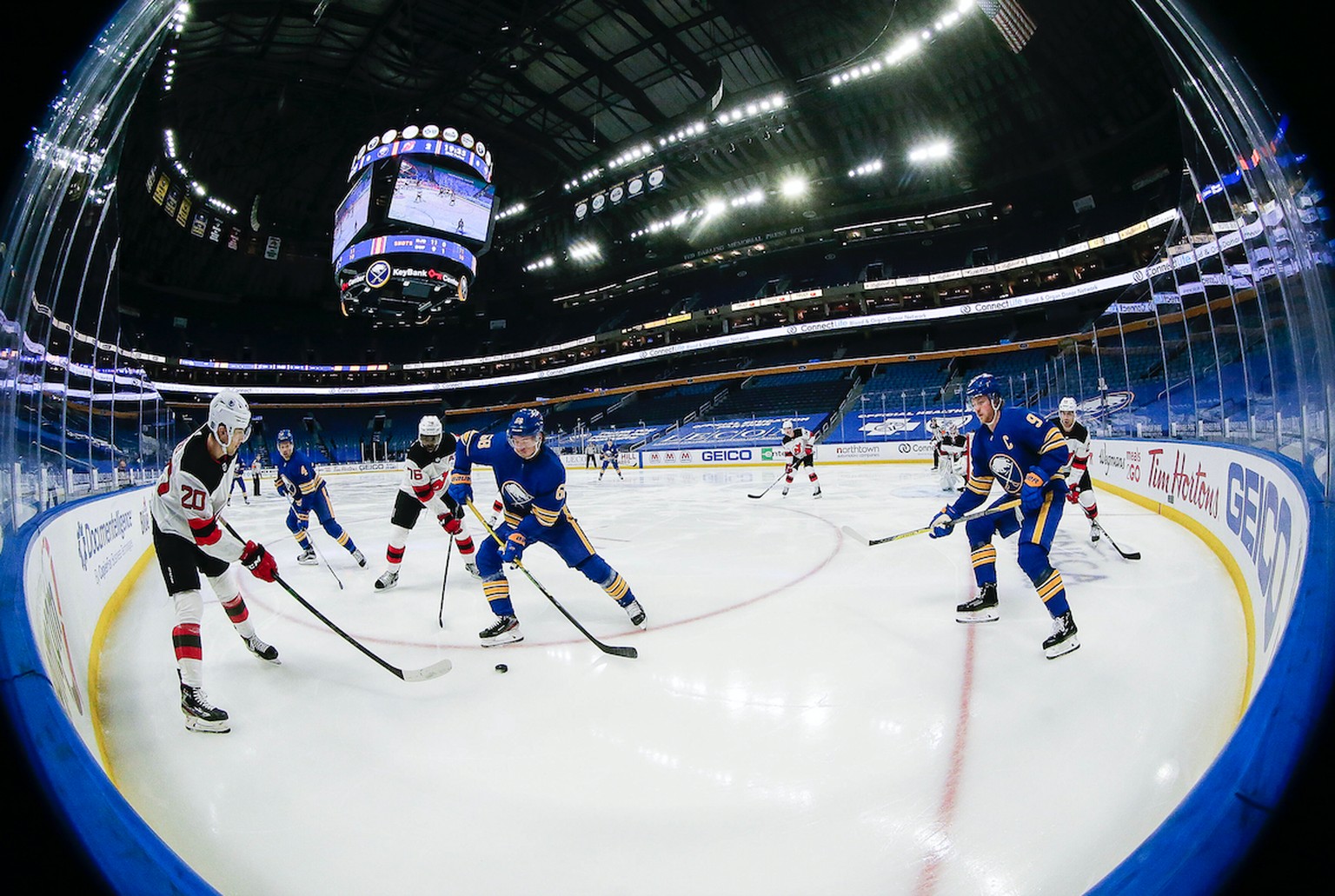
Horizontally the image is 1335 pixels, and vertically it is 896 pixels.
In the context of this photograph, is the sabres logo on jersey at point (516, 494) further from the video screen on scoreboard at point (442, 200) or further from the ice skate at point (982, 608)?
the video screen on scoreboard at point (442, 200)

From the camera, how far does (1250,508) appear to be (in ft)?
10.8

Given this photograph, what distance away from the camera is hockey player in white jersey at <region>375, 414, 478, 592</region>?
4769 millimetres

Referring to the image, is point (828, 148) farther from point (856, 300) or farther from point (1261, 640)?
point (1261, 640)

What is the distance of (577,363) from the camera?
40.6 meters

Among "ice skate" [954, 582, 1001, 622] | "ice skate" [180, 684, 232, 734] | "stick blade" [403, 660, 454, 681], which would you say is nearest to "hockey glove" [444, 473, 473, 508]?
"stick blade" [403, 660, 454, 681]

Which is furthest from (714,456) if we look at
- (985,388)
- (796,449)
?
(985,388)

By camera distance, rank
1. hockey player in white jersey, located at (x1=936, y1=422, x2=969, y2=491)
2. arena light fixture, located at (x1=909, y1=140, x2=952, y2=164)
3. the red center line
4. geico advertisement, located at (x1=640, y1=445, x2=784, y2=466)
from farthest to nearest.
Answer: arena light fixture, located at (x1=909, y1=140, x2=952, y2=164) → geico advertisement, located at (x1=640, y1=445, x2=784, y2=466) → hockey player in white jersey, located at (x1=936, y1=422, x2=969, y2=491) → the red center line

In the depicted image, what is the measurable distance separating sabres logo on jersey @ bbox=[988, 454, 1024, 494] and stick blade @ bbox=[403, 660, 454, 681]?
3375mm

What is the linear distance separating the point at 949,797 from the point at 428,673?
92.5 inches

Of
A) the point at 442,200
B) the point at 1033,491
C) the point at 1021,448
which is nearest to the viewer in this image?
the point at 1033,491

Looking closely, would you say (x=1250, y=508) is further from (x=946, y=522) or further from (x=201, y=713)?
(x=201, y=713)

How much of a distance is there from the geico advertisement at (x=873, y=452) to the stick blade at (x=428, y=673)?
17935 millimetres

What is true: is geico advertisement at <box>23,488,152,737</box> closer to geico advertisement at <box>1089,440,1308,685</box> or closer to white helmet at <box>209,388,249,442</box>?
white helmet at <box>209,388,249,442</box>

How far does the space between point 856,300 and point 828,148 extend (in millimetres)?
9935
